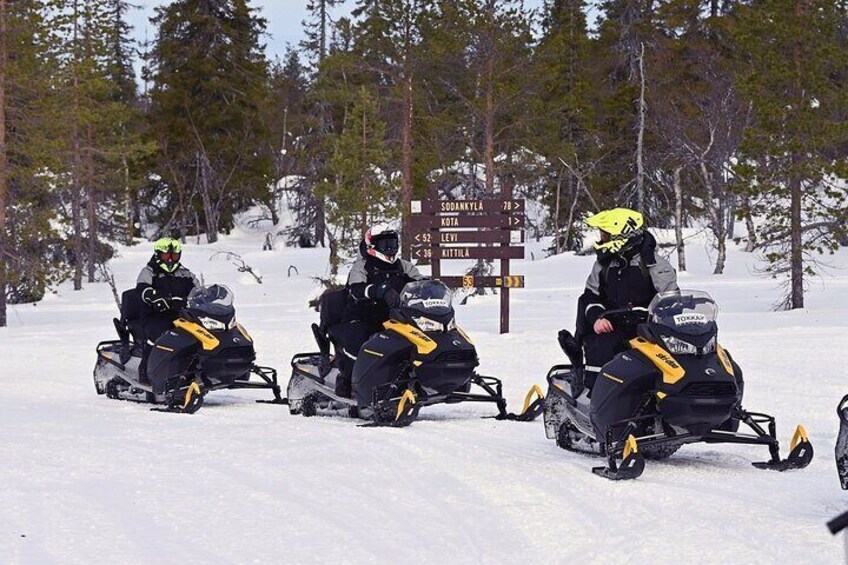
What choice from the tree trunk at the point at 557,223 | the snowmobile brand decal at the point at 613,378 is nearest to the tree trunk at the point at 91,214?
the tree trunk at the point at 557,223

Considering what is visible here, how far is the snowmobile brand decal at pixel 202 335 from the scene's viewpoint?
12.0m

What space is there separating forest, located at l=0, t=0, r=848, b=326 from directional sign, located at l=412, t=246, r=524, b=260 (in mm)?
1260

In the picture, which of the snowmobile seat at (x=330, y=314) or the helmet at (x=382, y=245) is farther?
the snowmobile seat at (x=330, y=314)

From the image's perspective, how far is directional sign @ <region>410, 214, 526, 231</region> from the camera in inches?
762

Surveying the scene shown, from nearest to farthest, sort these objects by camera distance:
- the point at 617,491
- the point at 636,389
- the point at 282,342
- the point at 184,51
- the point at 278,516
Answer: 1. the point at 278,516
2. the point at 617,491
3. the point at 636,389
4. the point at 282,342
5. the point at 184,51

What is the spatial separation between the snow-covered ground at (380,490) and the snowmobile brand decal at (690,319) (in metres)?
0.99

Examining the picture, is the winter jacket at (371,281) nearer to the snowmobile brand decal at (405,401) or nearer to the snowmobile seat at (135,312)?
the snowmobile brand decal at (405,401)

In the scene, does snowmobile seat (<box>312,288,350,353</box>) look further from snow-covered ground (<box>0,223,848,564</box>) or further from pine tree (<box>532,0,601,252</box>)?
pine tree (<box>532,0,601,252</box>)

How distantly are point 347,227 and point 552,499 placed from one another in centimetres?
3334

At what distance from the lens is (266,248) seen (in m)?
55.9

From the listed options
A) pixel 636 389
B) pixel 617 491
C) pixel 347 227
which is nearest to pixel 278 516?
pixel 617 491

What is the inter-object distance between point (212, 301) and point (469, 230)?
314 inches

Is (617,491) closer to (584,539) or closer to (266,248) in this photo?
(584,539)

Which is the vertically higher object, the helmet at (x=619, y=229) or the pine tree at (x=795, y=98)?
the pine tree at (x=795, y=98)
